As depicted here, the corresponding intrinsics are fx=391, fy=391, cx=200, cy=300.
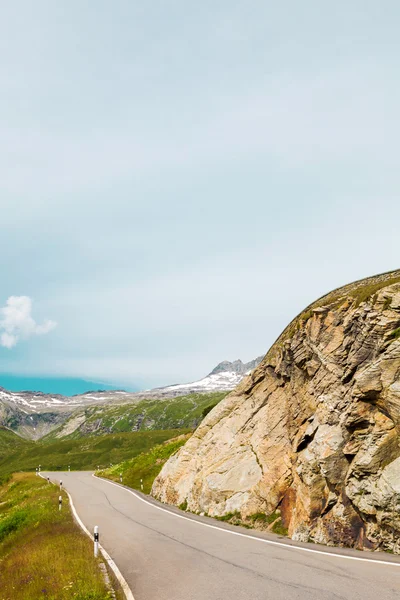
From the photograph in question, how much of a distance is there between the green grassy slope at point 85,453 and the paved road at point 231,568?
10264 cm

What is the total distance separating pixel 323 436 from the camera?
61.1 feet

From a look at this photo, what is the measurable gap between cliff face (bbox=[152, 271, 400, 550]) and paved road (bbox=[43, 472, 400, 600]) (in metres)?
1.83

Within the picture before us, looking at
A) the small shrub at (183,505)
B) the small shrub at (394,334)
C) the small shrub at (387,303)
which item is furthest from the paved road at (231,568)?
the small shrub at (387,303)

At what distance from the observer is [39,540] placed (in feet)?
59.5

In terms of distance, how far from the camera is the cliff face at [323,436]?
15523 millimetres

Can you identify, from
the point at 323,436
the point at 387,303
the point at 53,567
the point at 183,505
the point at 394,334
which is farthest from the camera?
the point at 183,505

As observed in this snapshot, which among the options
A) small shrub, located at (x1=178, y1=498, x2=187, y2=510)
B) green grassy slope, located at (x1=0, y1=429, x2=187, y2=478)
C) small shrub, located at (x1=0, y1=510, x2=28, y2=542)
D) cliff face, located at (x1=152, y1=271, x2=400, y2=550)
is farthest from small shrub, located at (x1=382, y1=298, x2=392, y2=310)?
green grassy slope, located at (x1=0, y1=429, x2=187, y2=478)

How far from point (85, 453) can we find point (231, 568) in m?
138

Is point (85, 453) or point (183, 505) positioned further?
point (85, 453)

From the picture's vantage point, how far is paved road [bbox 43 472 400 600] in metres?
10.0

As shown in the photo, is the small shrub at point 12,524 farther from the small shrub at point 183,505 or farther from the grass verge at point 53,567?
the small shrub at point 183,505

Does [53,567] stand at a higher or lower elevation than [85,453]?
higher

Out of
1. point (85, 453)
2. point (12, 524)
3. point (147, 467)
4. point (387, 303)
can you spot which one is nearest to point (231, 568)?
point (387, 303)

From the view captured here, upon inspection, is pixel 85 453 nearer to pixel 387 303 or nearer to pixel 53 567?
pixel 53 567
